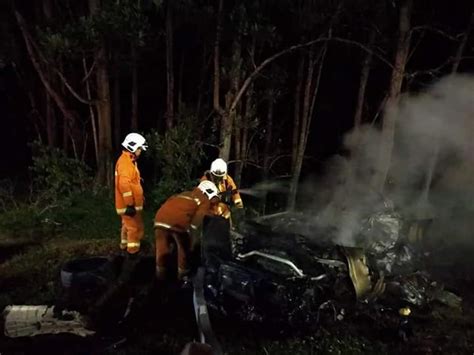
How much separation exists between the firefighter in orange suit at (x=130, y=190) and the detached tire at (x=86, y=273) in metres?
0.82

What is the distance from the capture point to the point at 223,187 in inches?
313

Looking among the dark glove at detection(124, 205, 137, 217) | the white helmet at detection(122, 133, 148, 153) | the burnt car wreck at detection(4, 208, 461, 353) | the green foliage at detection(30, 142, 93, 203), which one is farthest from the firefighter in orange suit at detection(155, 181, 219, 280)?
the green foliage at detection(30, 142, 93, 203)

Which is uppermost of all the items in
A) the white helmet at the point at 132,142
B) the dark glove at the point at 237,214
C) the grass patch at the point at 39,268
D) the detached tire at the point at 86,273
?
the white helmet at the point at 132,142

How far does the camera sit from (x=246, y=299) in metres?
5.41

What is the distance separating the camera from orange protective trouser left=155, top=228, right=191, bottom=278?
259 inches

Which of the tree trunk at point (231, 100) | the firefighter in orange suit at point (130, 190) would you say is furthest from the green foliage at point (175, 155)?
the firefighter in orange suit at point (130, 190)

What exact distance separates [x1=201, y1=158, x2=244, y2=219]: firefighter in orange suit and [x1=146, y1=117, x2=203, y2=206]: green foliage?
2.65 metres

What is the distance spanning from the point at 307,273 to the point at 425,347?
5.05 ft

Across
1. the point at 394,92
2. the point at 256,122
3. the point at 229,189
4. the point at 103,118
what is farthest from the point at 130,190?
the point at 394,92

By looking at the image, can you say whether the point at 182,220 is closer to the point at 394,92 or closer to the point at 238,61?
the point at 238,61

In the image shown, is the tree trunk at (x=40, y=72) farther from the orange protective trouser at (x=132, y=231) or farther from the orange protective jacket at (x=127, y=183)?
the orange protective trouser at (x=132, y=231)

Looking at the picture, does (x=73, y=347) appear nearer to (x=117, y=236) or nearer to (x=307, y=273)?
(x=307, y=273)

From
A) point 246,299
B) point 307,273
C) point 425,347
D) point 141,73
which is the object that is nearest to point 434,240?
point 425,347

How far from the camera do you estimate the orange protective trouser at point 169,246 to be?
6.59 meters
